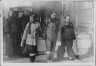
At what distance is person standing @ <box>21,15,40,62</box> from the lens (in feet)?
4.59

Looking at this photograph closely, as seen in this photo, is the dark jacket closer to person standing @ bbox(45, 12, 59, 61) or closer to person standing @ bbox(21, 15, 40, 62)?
person standing @ bbox(45, 12, 59, 61)

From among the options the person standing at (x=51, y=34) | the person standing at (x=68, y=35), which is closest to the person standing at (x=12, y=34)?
the person standing at (x=51, y=34)

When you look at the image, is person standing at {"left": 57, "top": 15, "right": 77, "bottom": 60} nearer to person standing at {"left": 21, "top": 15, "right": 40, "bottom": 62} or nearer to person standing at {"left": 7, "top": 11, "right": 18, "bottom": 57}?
person standing at {"left": 21, "top": 15, "right": 40, "bottom": 62}

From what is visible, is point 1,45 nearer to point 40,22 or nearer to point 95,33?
point 40,22

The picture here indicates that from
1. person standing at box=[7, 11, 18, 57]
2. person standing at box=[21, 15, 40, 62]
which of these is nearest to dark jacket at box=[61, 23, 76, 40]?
person standing at box=[21, 15, 40, 62]

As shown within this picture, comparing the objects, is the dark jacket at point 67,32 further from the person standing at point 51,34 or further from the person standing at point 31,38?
the person standing at point 31,38

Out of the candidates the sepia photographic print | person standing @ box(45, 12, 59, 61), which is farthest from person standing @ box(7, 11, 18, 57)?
person standing @ box(45, 12, 59, 61)

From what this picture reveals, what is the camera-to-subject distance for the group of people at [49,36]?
140 centimetres

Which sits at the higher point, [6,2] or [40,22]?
[6,2]

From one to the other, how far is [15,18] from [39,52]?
0.41 m

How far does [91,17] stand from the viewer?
1404 mm

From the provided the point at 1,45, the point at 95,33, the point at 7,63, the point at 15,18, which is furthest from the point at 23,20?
the point at 95,33

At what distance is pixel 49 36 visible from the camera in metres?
1.41

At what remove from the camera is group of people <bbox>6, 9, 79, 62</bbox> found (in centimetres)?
140
